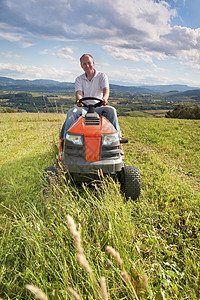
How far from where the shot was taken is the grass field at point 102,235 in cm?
154

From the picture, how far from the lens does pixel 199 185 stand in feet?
13.0

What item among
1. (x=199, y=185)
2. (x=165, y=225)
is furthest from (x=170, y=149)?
(x=165, y=225)

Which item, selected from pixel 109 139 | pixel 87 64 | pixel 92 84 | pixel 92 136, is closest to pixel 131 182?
pixel 109 139

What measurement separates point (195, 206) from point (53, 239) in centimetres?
202

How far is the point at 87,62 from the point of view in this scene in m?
4.01

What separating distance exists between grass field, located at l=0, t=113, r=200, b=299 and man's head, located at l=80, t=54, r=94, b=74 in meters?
2.20

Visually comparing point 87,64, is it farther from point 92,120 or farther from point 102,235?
point 102,235

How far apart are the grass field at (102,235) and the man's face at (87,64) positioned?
86.1 inches

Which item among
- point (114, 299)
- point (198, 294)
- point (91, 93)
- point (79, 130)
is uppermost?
point (91, 93)

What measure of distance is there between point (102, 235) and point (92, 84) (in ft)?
10.00

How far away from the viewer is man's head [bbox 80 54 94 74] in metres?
4.00

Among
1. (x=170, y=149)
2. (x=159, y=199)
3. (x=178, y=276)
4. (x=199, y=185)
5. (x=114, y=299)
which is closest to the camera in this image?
(x=114, y=299)

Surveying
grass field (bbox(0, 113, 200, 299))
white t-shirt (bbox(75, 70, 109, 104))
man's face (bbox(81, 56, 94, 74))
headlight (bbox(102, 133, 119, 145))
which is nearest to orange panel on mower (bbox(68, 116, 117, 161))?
headlight (bbox(102, 133, 119, 145))

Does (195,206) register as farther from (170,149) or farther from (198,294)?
(170,149)
